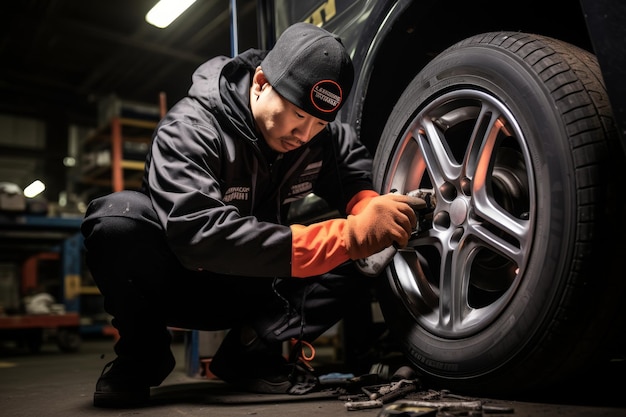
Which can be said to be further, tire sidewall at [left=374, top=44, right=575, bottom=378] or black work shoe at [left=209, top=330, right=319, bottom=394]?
black work shoe at [left=209, top=330, right=319, bottom=394]

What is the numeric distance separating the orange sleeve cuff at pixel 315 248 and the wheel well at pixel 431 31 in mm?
489

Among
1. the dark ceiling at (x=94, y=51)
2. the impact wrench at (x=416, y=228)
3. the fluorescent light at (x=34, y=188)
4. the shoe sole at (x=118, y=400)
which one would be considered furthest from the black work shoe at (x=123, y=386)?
the fluorescent light at (x=34, y=188)

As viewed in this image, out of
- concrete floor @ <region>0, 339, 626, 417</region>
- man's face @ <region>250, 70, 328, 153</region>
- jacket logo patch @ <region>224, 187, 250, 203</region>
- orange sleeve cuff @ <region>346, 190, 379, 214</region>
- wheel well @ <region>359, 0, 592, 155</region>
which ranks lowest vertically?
concrete floor @ <region>0, 339, 626, 417</region>

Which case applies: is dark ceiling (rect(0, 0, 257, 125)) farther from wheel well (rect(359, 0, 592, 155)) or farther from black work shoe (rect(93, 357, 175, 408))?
black work shoe (rect(93, 357, 175, 408))

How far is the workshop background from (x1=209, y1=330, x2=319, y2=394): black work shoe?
1.23m

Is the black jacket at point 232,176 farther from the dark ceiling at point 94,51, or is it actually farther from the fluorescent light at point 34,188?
the fluorescent light at point 34,188

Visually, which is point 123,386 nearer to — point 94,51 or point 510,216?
point 510,216

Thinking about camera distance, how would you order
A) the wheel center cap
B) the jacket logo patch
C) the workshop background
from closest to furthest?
1. the wheel center cap
2. the jacket logo patch
3. the workshop background

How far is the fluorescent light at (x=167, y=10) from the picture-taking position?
3.35 m

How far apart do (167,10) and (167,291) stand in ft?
7.98

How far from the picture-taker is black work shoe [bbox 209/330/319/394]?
150 centimetres

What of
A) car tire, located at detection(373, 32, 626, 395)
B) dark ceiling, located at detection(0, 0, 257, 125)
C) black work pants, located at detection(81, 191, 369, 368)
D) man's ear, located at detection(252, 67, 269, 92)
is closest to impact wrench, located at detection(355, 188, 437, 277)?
car tire, located at detection(373, 32, 626, 395)

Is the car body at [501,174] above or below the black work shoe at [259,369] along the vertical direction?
above

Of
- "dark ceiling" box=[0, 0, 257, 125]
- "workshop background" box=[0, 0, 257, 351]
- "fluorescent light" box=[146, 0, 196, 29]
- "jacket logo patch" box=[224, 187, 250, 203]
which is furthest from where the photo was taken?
"dark ceiling" box=[0, 0, 257, 125]
